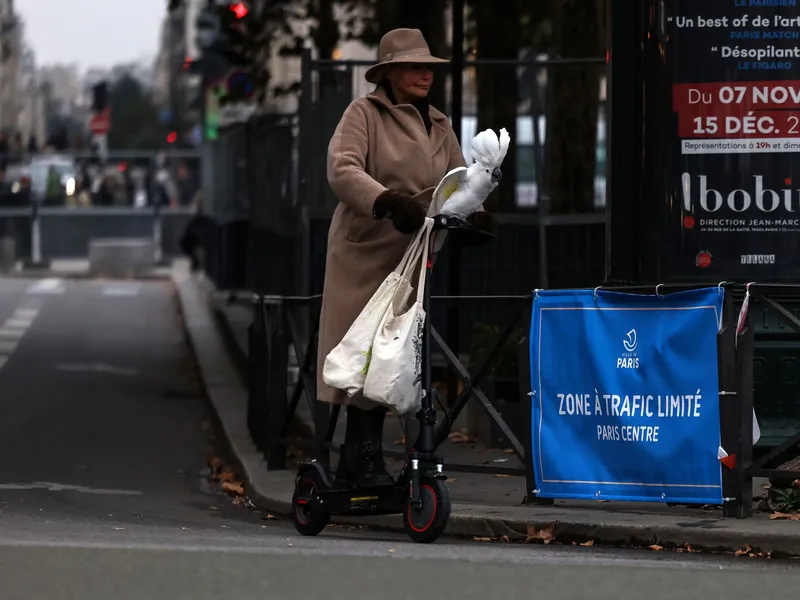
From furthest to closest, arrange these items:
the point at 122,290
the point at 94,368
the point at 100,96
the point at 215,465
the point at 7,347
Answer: the point at 100,96 < the point at 122,290 < the point at 7,347 < the point at 94,368 < the point at 215,465

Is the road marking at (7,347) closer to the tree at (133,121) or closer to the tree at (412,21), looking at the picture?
the tree at (412,21)

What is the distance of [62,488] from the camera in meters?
10.4

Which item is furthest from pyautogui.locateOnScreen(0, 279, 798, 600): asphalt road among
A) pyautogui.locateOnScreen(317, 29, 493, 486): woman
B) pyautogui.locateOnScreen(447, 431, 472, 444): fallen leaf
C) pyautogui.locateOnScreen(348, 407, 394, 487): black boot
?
pyautogui.locateOnScreen(447, 431, 472, 444): fallen leaf

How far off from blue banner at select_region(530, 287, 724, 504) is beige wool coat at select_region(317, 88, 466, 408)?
112cm

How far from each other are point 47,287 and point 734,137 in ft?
61.8

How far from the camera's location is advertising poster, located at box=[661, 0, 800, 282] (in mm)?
9258

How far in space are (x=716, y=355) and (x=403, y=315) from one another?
148 cm

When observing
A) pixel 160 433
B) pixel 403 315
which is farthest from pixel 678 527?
pixel 160 433

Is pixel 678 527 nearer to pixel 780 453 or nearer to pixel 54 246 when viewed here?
pixel 780 453

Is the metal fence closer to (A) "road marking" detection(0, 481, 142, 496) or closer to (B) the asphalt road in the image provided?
(B) the asphalt road

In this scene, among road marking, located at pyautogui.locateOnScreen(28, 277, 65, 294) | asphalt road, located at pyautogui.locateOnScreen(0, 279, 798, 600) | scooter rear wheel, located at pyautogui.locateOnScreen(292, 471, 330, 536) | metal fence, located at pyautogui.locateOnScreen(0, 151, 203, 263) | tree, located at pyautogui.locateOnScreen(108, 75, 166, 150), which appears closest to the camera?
asphalt road, located at pyautogui.locateOnScreen(0, 279, 798, 600)

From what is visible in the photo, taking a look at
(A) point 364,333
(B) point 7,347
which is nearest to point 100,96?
(B) point 7,347

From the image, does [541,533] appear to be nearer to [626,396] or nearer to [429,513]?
[626,396]

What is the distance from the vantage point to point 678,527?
791 cm
